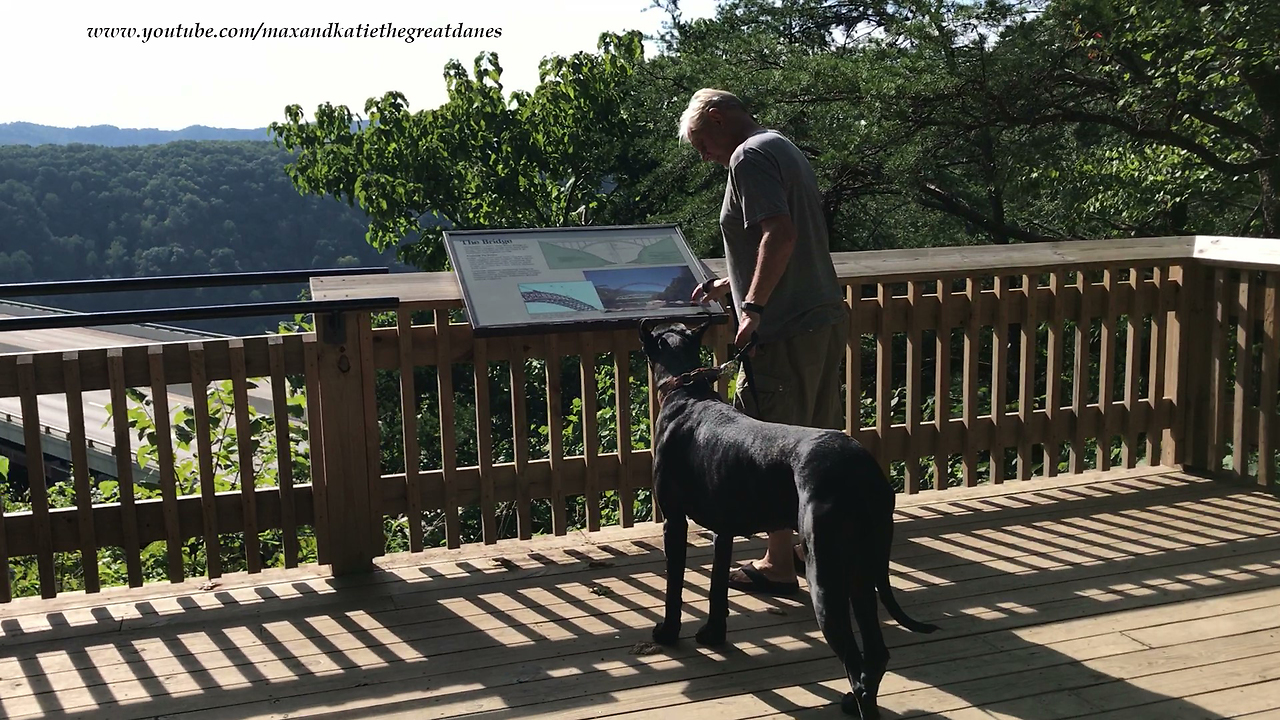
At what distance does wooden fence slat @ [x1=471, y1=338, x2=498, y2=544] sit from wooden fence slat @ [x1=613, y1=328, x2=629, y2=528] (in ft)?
1.72

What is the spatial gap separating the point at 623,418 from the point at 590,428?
0.54ft

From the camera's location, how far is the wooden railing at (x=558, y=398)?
148 inches

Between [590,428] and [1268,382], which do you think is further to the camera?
[1268,382]

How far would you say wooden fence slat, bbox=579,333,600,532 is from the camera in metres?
4.26

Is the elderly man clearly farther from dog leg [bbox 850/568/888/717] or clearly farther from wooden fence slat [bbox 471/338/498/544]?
dog leg [bbox 850/568/888/717]

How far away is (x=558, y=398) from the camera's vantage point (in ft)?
14.0

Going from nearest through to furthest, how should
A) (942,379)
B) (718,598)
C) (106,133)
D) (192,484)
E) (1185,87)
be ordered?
(718,598) < (942,379) < (192,484) < (1185,87) < (106,133)

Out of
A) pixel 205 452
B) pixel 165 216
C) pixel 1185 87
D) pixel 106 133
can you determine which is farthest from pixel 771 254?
pixel 106 133

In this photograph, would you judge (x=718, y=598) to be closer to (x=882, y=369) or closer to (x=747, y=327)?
(x=747, y=327)

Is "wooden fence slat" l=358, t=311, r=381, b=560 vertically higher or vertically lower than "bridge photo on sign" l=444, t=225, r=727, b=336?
lower

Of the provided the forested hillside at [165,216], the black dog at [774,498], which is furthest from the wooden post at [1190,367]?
the forested hillside at [165,216]

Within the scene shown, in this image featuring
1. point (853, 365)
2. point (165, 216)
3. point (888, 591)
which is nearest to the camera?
point (888, 591)

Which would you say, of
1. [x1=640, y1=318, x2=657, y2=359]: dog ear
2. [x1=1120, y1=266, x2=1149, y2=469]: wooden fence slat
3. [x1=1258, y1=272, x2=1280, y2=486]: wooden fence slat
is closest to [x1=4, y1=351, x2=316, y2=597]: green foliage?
[x1=640, y1=318, x2=657, y2=359]: dog ear

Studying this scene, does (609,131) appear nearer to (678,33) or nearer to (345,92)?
(678,33)
